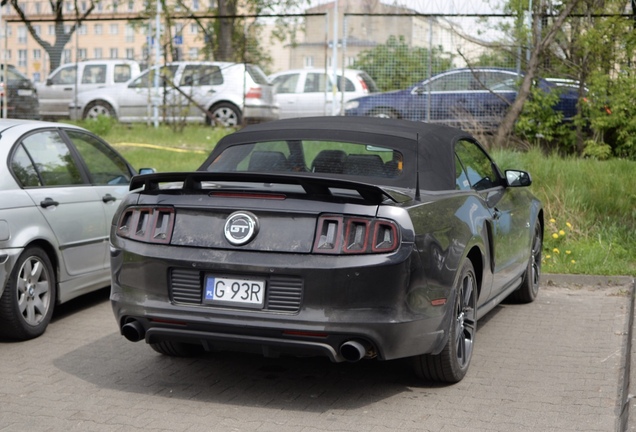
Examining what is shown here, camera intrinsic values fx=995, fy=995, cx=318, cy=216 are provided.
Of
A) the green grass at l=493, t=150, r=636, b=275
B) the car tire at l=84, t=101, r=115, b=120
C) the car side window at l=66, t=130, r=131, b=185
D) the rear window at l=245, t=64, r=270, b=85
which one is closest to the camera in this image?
the car side window at l=66, t=130, r=131, b=185

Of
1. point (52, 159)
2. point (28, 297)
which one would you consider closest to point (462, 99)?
point (52, 159)

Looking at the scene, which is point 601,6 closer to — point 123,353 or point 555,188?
point 555,188

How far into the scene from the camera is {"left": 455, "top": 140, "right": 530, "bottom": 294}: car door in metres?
6.71

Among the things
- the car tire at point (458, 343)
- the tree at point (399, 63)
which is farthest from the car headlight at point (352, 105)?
the car tire at point (458, 343)

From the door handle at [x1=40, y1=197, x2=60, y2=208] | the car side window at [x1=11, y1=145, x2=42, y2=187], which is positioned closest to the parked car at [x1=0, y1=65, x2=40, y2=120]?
the car side window at [x1=11, y1=145, x2=42, y2=187]

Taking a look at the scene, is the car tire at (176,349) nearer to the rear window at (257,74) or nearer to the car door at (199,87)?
the car door at (199,87)

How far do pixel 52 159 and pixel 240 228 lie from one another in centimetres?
293

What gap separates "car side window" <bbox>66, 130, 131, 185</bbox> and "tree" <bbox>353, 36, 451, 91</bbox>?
9.98 meters

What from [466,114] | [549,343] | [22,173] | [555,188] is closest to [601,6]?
[466,114]

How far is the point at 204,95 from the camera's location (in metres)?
21.7

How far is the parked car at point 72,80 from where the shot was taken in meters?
24.8

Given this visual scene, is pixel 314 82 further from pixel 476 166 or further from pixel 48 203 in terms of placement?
pixel 48 203

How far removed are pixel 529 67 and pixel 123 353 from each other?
36.6 ft

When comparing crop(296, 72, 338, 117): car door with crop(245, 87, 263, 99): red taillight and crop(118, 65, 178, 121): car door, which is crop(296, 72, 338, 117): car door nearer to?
crop(245, 87, 263, 99): red taillight
